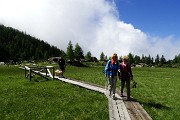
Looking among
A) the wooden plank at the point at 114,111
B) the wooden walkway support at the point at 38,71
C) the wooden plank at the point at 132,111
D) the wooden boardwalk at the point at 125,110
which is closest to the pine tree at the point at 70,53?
the wooden walkway support at the point at 38,71

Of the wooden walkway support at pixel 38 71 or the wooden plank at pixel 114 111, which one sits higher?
the wooden walkway support at pixel 38 71

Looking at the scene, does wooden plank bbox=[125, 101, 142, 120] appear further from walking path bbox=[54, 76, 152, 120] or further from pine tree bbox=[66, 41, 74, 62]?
pine tree bbox=[66, 41, 74, 62]

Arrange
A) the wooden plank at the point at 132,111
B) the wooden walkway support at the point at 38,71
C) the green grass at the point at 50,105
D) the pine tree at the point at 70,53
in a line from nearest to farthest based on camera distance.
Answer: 1. the wooden plank at the point at 132,111
2. the green grass at the point at 50,105
3. the wooden walkway support at the point at 38,71
4. the pine tree at the point at 70,53

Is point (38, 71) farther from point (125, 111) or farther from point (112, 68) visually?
point (125, 111)

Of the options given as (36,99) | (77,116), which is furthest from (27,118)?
(36,99)

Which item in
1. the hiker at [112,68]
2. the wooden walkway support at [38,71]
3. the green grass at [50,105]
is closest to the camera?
the green grass at [50,105]

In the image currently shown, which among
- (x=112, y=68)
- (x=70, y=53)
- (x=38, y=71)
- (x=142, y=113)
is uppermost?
(x=70, y=53)

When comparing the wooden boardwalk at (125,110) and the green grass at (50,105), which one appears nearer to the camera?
the wooden boardwalk at (125,110)

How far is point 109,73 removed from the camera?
22750 millimetres

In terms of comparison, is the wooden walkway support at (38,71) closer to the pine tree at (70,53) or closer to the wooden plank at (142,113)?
the wooden plank at (142,113)

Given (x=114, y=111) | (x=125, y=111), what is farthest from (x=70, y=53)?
(x=125, y=111)

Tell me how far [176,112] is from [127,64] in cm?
525

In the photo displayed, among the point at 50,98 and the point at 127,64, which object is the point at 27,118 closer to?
the point at 50,98

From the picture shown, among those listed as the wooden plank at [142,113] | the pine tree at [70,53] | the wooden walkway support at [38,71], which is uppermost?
the pine tree at [70,53]
